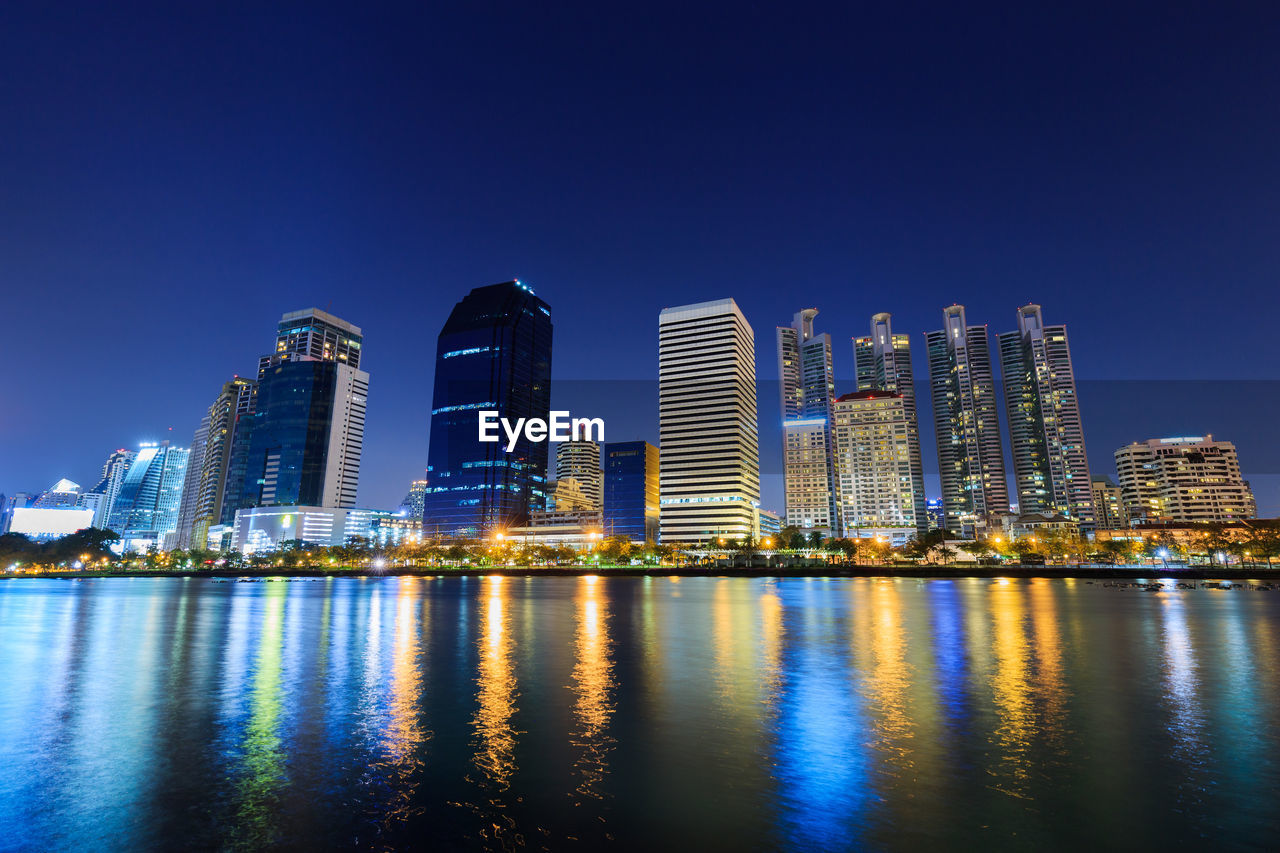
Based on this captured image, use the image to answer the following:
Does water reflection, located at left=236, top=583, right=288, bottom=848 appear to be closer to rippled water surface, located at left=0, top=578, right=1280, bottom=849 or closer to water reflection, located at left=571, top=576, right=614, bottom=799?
rippled water surface, located at left=0, top=578, right=1280, bottom=849

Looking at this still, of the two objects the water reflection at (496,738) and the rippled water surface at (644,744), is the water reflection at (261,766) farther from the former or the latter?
the water reflection at (496,738)

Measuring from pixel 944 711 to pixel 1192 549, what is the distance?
9136 inches

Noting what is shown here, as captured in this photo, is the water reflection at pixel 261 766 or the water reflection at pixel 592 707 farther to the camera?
the water reflection at pixel 592 707

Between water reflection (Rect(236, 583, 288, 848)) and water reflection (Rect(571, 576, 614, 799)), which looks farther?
water reflection (Rect(571, 576, 614, 799))

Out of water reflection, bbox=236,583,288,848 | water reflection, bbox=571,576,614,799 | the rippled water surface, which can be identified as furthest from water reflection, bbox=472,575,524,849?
water reflection, bbox=236,583,288,848

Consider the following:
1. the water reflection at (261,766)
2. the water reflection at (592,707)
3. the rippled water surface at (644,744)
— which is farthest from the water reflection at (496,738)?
the water reflection at (261,766)

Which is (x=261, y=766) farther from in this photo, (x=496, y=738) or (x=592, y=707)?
(x=592, y=707)

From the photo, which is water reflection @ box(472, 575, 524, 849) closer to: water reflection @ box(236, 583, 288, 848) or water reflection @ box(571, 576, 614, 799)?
water reflection @ box(571, 576, 614, 799)

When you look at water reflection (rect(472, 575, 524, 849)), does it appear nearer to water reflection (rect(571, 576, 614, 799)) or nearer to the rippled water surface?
the rippled water surface

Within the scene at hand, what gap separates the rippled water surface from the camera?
13625 mm

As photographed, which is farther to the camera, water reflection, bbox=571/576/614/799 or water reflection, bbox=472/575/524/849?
water reflection, bbox=571/576/614/799

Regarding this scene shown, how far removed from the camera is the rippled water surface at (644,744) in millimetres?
13625

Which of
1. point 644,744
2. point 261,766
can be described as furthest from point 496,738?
point 261,766

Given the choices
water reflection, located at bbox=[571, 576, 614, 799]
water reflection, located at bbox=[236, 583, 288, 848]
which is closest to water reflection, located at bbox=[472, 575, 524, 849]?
water reflection, located at bbox=[571, 576, 614, 799]
